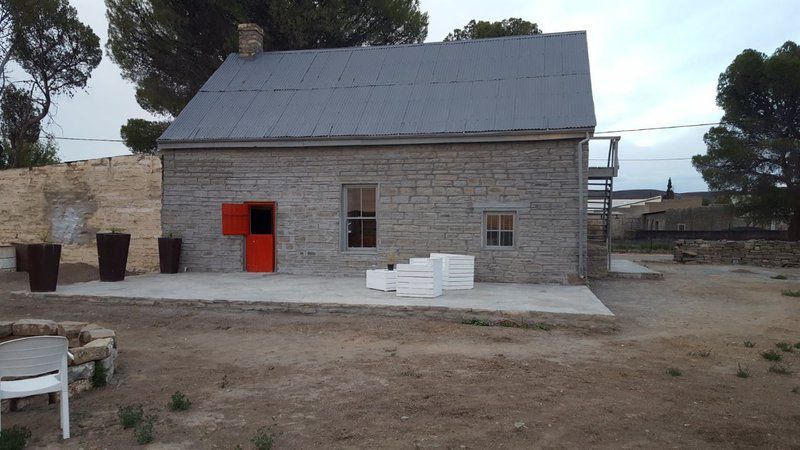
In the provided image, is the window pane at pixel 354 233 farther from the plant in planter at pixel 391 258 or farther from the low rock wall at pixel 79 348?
the low rock wall at pixel 79 348

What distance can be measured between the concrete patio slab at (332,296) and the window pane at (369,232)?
0.94m

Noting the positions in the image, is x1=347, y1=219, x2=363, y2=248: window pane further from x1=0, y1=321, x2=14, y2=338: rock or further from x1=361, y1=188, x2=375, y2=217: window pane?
x1=0, y1=321, x2=14, y2=338: rock

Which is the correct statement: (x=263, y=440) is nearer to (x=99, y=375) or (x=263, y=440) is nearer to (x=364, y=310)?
(x=99, y=375)

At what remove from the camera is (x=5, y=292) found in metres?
12.1

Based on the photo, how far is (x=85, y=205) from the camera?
15.3 metres

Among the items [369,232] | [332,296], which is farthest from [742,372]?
[369,232]

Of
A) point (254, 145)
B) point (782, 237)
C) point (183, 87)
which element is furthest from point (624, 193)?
point (254, 145)

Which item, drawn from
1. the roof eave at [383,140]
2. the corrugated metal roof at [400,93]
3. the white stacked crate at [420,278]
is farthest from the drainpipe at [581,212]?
the white stacked crate at [420,278]

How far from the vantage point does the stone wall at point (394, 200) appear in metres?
12.6

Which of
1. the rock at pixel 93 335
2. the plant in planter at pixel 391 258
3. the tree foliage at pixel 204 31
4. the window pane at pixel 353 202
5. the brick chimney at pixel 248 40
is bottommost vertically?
the rock at pixel 93 335

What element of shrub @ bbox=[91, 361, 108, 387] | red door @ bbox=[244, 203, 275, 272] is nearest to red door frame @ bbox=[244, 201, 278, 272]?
red door @ bbox=[244, 203, 275, 272]

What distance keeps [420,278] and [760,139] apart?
20.2 metres

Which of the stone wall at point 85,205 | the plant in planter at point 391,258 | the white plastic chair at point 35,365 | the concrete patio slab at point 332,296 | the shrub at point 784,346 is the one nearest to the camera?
the white plastic chair at point 35,365

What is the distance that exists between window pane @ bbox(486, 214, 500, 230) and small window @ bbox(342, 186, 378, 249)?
267 cm
